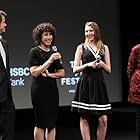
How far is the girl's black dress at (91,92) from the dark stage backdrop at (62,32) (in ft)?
7.38

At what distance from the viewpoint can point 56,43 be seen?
6961mm

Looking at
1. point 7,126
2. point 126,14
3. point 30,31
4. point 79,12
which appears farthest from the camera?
point 126,14

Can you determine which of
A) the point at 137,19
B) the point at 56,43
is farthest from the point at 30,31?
the point at 137,19

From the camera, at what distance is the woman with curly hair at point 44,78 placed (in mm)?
3984

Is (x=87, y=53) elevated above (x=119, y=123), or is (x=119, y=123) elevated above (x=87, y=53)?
(x=87, y=53)

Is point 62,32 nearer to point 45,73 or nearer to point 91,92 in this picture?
point 91,92

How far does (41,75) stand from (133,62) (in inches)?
37.8

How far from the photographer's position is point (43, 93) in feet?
13.1

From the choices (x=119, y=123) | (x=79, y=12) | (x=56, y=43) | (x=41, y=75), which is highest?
(x=79, y=12)

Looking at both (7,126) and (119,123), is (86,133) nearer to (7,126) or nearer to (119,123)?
(7,126)

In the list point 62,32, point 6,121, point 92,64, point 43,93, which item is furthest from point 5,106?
point 62,32

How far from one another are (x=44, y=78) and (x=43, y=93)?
136 millimetres

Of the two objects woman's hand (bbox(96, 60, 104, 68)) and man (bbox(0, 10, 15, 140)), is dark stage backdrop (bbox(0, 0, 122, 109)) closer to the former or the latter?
woman's hand (bbox(96, 60, 104, 68))

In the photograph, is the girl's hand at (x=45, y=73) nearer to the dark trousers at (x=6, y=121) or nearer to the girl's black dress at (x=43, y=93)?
the girl's black dress at (x=43, y=93)
